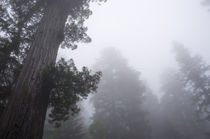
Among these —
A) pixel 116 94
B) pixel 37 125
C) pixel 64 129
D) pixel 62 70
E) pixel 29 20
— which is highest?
pixel 116 94

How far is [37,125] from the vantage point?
137 inches

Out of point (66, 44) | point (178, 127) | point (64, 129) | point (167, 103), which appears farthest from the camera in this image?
point (167, 103)

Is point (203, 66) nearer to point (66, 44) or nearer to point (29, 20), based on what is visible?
point (66, 44)

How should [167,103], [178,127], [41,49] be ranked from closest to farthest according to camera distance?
1. [41,49]
2. [178,127]
3. [167,103]

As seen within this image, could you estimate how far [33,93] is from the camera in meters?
3.67

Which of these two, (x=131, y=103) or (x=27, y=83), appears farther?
(x=131, y=103)

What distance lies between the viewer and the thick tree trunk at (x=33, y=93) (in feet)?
10.6

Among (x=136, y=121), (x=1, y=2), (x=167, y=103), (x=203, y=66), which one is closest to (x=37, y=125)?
(x=1, y=2)

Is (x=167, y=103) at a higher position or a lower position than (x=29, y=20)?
higher

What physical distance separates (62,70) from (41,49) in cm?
108

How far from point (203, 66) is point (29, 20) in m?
24.6

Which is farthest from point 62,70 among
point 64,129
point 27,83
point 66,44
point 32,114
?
point 64,129

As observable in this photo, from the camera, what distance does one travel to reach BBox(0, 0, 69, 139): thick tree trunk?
3.23 meters

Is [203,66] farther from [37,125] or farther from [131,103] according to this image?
[37,125]
